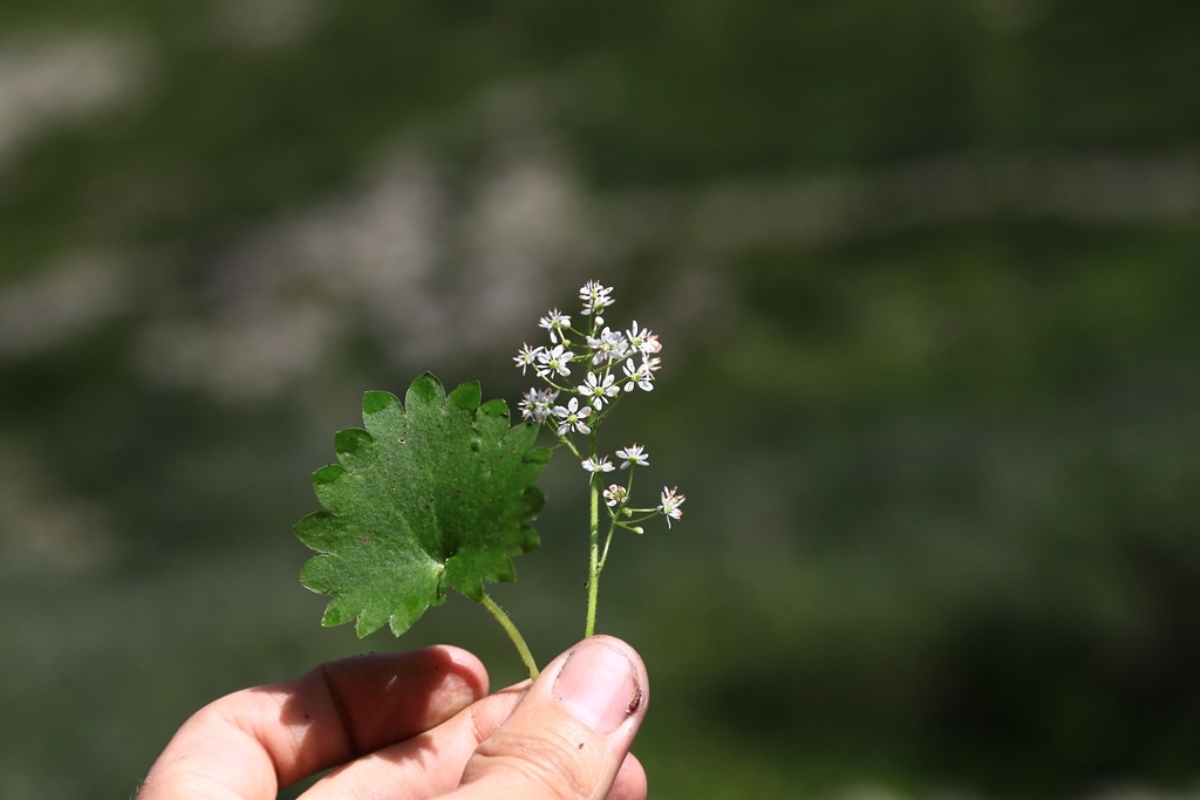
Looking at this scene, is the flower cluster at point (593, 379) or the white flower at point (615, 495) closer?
the flower cluster at point (593, 379)

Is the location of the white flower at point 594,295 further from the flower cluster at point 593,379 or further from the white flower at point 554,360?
the white flower at point 554,360

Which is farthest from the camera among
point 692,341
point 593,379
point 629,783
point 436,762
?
point 692,341

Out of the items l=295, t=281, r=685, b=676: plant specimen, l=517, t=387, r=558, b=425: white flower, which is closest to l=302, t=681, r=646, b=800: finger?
l=295, t=281, r=685, b=676: plant specimen

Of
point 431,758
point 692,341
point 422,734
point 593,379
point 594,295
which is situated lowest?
point 431,758

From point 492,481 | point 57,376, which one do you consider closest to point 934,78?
point 57,376

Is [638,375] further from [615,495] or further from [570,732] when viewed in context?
[570,732]

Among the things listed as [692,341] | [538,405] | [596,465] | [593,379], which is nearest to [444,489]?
[538,405]

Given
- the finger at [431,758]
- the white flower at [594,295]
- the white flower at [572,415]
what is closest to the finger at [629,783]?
the finger at [431,758]

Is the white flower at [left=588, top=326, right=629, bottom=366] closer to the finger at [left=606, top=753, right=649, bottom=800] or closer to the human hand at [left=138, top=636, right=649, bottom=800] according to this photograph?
the human hand at [left=138, top=636, right=649, bottom=800]
